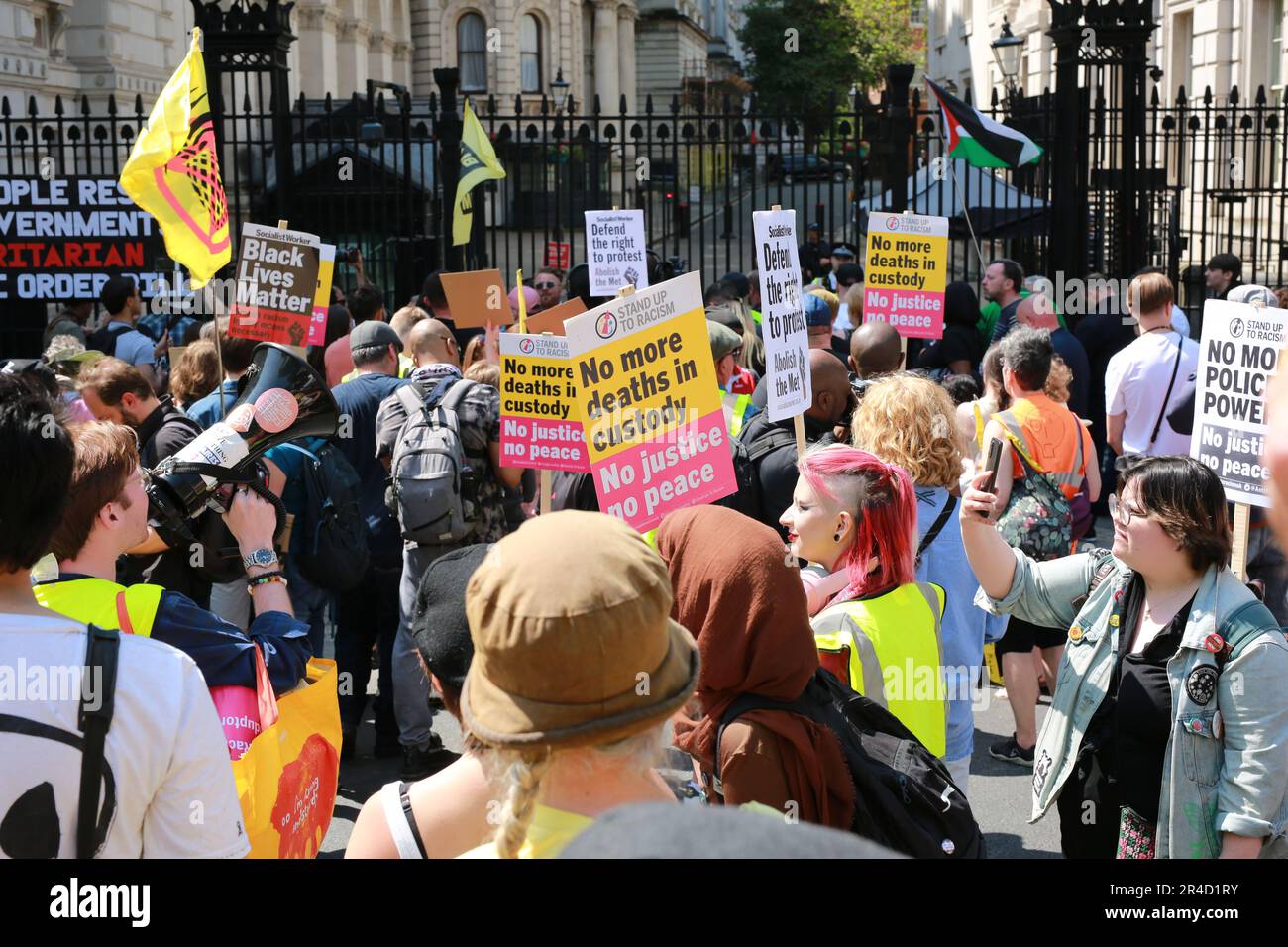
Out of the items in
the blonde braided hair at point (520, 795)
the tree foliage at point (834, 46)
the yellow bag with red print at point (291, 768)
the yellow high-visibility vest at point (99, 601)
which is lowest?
the yellow bag with red print at point (291, 768)

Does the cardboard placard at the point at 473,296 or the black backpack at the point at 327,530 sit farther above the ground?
the cardboard placard at the point at 473,296

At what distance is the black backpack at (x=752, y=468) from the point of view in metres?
5.52

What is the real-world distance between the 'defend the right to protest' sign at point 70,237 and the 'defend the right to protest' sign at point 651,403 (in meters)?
8.37

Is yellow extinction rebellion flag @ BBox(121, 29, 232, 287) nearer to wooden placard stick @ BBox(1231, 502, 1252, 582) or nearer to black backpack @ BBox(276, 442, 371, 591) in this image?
black backpack @ BBox(276, 442, 371, 591)

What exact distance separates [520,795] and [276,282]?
21.0 feet

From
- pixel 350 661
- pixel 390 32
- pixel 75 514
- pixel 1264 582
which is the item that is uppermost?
pixel 390 32

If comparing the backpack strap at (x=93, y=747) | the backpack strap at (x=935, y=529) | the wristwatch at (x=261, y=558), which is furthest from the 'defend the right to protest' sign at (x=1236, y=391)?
the backpack strap at (x=93, y=747)

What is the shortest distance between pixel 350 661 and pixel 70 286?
687cm

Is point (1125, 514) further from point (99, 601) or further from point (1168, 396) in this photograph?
point (1168, 396)

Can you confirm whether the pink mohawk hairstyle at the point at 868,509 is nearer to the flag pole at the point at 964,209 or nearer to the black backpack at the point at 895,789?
the black backpack at the point at 895,789

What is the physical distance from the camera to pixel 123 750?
233 cm
